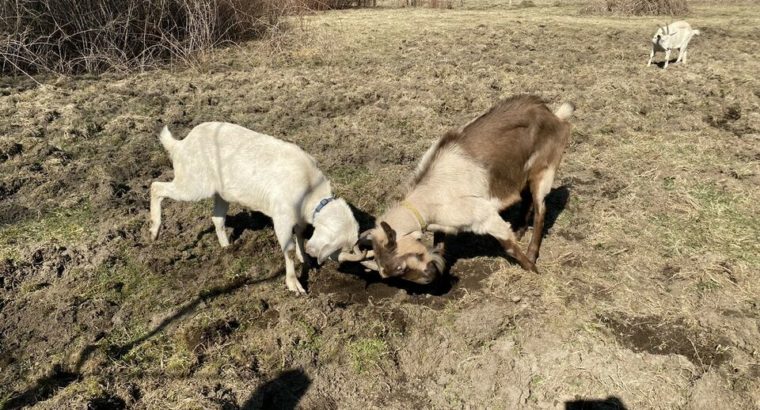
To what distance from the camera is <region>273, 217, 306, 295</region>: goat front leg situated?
408cm

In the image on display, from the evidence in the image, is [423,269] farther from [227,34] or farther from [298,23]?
[298,23]

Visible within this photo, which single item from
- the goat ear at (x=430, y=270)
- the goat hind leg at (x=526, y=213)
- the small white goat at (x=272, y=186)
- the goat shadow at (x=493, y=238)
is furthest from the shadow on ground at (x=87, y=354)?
the goat hind leg at (x=526, y=213)

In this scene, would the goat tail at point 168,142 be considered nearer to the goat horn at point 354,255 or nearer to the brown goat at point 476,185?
the goat horn at point 354,255

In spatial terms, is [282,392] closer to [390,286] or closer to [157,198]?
[390,286]

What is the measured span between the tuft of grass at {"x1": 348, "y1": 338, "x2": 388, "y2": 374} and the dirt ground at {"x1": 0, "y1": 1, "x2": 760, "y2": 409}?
15 mm

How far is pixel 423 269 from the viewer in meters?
3.75

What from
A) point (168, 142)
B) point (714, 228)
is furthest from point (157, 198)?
point (714, 228)

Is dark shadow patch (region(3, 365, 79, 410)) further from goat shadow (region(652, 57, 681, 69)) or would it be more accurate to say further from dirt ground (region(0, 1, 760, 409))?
goat shadow (region(652, 57, 681, 69))

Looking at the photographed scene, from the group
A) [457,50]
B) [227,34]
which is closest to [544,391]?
[457,50]

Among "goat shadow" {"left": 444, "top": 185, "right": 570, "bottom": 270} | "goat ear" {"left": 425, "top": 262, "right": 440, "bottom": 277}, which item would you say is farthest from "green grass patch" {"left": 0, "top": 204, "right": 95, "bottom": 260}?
"goat shadow" {"left": 444, "top": 185, "right": 570, "bottom": 270}

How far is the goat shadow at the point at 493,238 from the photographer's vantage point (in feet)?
15.8

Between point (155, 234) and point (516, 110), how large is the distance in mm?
3844

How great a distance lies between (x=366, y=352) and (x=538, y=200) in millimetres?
2338

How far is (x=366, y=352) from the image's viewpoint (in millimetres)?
3596
